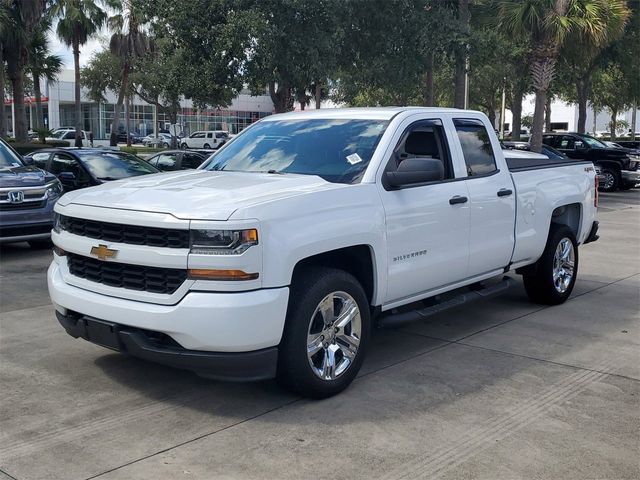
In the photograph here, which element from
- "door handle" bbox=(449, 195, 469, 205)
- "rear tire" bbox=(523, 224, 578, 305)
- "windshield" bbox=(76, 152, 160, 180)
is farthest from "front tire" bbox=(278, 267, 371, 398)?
"windshield" bbox=(76, 152, 160, 180)

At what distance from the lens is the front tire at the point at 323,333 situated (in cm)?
448

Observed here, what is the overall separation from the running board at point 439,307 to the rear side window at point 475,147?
1.08 m

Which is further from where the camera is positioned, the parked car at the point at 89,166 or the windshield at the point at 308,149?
the parked car at the point at 89,166

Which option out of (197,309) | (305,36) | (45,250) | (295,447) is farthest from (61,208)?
(305,36)

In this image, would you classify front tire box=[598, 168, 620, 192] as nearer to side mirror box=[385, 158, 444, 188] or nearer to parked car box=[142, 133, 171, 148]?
side mirror box=[385, 158, 444, 188]

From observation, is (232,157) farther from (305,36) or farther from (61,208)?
(305,36)

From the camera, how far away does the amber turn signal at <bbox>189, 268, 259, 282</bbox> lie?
13.7ft

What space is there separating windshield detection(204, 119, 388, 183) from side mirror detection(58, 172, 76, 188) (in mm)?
6384

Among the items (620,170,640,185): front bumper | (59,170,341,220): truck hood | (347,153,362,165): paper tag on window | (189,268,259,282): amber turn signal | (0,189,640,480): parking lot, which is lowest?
(0,189,640,480): parking lot

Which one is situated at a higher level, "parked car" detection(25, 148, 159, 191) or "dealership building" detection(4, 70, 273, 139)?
"dealership building" detection(4, 70, 273, 139)

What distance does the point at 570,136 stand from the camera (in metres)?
23.8

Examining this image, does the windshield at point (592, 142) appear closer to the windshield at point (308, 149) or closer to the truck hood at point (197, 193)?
the windshield at point (308, 149)

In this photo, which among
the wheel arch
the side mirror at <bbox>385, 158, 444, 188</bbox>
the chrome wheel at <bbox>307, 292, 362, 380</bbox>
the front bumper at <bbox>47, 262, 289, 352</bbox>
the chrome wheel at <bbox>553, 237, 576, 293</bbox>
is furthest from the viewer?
the chrome wheel at <bbox>553, 237, 576, 293</bbox>

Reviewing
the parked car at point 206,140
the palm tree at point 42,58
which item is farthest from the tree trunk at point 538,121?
the parked car at point 206,140
